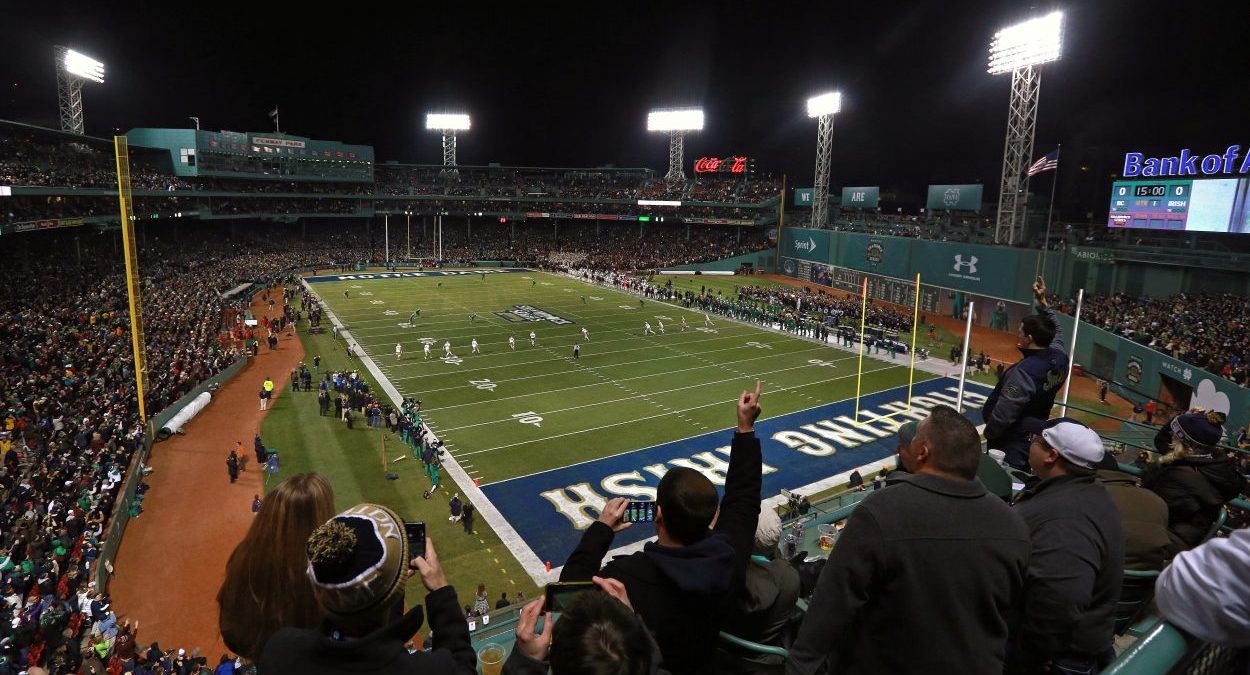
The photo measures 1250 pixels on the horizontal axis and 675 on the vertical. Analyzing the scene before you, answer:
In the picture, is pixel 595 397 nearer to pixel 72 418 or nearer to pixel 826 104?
pixel 72 418

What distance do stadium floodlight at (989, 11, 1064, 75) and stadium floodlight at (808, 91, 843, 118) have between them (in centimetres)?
1926

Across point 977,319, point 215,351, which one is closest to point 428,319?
point 215,351

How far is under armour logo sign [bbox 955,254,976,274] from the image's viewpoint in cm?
4691

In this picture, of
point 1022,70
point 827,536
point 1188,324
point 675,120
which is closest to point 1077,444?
point 827,536

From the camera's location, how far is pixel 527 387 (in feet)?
97.1

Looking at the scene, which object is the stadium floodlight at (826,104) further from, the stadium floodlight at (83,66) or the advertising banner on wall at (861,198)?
the stadium floodlight at (83,66)

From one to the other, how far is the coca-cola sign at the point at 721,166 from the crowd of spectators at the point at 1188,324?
166 ft

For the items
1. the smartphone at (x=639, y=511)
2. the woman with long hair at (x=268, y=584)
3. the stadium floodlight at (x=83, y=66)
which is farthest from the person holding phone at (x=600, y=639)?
the stadium floodlight at (x=83, y=66)

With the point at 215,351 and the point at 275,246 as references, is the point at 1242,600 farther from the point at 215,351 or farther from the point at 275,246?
the point at 275,246

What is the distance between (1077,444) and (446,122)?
303 feet

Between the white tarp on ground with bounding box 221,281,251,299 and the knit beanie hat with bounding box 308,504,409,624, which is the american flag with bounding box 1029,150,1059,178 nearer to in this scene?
the knit beanie hat with bounding box 308,504,409,624

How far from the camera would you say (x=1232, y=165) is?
30094 millimetres

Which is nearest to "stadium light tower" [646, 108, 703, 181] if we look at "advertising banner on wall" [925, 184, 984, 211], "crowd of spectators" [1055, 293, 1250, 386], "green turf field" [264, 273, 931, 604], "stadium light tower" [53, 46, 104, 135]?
"advertising banner on wall" [925, 184, 984, 211]

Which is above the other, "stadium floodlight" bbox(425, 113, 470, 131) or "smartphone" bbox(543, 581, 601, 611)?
"stadium floodlight" bbox(425, 113, 470, 131)
